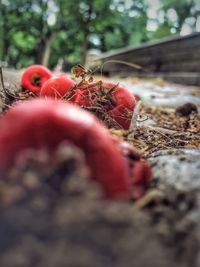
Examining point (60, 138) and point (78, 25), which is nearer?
point (60, 138)

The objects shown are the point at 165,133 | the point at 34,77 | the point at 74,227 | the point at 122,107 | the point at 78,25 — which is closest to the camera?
the point at 74,227

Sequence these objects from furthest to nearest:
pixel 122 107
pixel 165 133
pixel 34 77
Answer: pixel 34 77 < pixel 165 133 < pixel 122 107

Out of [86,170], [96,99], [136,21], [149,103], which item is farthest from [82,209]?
[136,21]

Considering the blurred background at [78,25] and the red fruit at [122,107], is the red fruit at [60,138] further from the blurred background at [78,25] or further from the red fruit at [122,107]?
the blurred background at [78,25]

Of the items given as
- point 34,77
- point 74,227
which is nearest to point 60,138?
point 74,227

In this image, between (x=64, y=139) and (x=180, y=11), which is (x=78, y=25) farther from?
(x=64, y=139)
